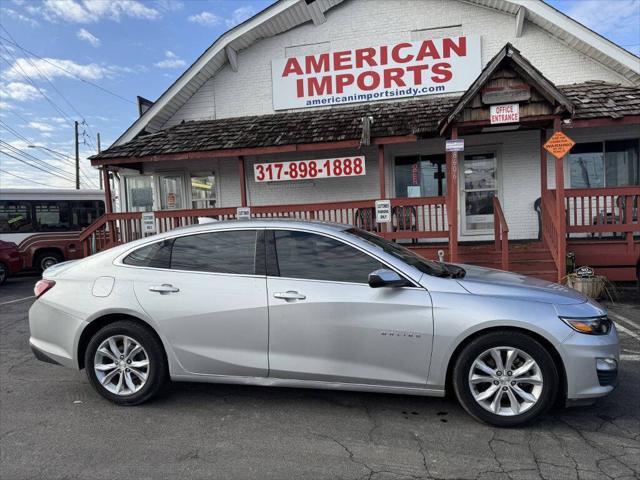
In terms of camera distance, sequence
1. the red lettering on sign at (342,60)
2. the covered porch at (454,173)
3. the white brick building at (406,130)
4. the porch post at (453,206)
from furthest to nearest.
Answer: the red lettering on sign at (342,60)
the white brick building at (406,130)
the porch post at (453,206)
the covered porch at (454,173)

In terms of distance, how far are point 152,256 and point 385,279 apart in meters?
2.05

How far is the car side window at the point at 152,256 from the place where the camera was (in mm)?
3963

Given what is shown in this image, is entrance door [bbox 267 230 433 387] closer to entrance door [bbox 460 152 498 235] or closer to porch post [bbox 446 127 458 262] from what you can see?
porch post [bbox 446 127 458 262]

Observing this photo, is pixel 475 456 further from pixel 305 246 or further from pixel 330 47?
pixel 330 47

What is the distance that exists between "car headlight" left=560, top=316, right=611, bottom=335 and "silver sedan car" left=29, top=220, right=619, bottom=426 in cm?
1

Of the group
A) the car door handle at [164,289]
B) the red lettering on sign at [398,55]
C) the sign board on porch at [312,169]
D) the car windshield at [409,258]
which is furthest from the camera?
the red lettering on sign at [398,55]

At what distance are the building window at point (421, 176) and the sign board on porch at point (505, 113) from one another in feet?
10.2

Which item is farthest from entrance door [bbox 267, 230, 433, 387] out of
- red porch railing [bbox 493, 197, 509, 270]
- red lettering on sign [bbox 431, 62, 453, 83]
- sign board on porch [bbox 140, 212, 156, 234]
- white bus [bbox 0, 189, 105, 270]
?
white bus [bbox 0, 189, 105, 270]

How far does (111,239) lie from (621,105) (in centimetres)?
1089

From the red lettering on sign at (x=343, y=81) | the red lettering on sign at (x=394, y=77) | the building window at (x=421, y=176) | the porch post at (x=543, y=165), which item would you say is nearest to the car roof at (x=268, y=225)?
the porch post at (x=543, y=165)

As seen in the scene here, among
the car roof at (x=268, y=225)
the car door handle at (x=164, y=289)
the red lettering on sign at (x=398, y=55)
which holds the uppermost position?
the red lettering on sign at (x=398, y=55)

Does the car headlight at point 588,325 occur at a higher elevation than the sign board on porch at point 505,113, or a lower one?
lower

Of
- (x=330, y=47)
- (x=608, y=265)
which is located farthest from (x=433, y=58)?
(x=608, y=265)

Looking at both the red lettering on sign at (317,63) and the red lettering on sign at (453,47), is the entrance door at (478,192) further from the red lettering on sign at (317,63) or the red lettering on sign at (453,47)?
the red lettering on sign at (317,63)
